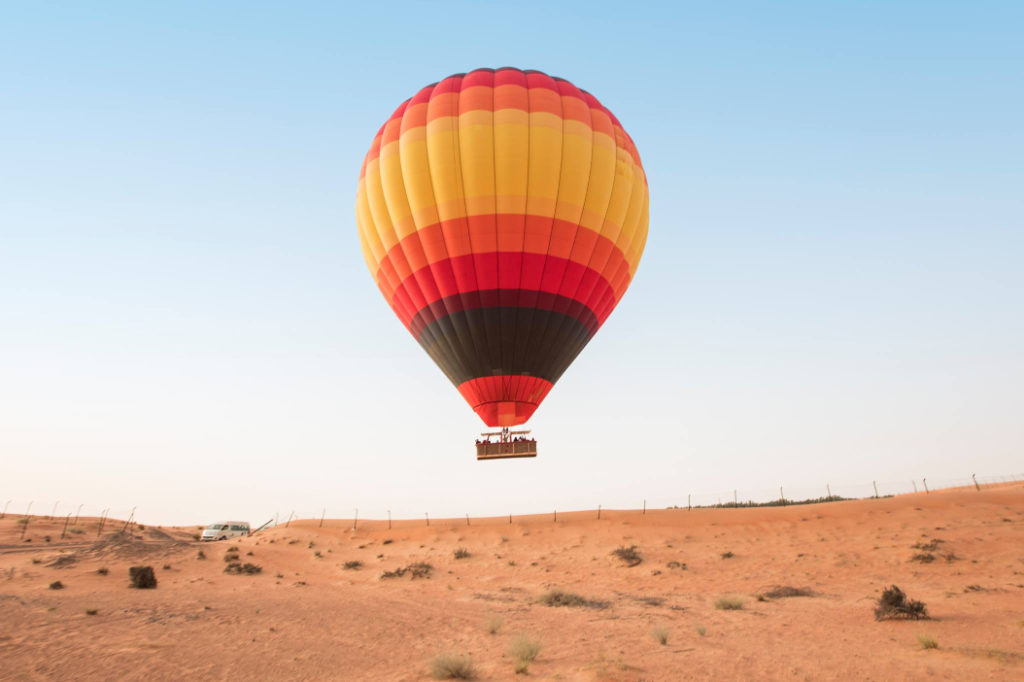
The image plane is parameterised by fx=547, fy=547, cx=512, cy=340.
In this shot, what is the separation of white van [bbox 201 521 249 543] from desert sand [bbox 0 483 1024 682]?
1.41 m

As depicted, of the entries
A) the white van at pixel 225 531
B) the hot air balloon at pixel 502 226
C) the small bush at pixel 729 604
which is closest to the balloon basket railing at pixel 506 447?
the hot air balloon at pixel 502 226

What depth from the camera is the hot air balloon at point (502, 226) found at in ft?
68.7

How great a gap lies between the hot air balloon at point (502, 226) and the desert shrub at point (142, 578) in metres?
12.8

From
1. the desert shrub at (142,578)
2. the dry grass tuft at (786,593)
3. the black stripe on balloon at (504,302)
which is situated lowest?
the dry grass tuft at (786,593)

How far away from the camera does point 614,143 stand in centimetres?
2294

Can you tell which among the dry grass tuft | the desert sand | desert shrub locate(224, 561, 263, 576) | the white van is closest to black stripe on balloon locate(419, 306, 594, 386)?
the desert sand

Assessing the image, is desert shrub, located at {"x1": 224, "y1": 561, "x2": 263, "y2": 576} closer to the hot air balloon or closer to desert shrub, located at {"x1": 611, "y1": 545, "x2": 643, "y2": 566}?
the hot air balloon

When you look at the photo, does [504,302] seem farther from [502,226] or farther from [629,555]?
[629,555]

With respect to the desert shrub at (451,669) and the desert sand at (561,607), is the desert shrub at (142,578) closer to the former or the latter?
the desert sand at (561,607)

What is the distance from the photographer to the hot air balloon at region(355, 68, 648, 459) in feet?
68.7

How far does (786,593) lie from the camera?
19.9m

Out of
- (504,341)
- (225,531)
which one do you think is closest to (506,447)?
(504,341)

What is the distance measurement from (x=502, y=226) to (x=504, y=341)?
172 inches

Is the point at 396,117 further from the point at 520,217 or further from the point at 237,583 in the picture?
the point at 237,583
